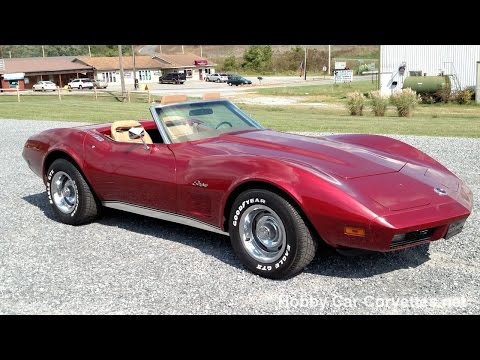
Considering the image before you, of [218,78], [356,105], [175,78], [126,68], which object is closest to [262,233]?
[356,105]

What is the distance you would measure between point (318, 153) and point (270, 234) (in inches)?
34.3

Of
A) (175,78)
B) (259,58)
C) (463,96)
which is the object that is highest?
(259,58)

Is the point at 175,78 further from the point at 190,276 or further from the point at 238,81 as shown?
the point at 190,276

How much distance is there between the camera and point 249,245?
4445 mm

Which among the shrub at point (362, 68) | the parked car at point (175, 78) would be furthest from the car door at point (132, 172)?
the shrub at point (362, 68)

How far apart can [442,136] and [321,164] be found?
9.18 meters

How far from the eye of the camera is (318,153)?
473cm

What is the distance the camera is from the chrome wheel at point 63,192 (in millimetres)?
6043

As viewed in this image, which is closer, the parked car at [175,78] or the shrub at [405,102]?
the shrub at [405,102]

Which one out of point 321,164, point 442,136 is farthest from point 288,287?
point 442,136

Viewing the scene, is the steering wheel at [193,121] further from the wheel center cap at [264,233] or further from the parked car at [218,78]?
the parked car at [218,78]

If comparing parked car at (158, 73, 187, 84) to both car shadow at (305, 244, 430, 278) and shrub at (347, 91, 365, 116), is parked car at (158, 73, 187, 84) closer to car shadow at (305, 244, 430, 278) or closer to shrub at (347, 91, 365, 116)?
shrub at (347, 91, 365, 116)

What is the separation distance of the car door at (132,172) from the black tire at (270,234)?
2.65 ft

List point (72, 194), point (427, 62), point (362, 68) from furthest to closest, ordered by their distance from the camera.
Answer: point (362, 68) < point (427, 62) < point (72, 194)
